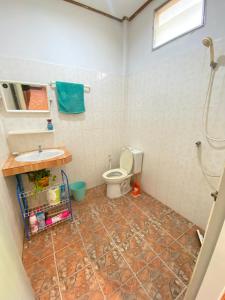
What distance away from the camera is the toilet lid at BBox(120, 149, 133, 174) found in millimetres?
2154

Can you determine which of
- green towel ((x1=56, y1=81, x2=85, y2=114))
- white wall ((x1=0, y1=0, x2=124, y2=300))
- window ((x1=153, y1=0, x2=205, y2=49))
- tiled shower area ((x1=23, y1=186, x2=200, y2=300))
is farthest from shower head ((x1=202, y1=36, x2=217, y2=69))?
tiled shower area ((x1=23, y1=186, x2=200, y2=300))

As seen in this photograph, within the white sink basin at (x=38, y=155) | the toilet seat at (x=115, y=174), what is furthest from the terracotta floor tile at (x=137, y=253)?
the white sink basin at (x=38, y=155)

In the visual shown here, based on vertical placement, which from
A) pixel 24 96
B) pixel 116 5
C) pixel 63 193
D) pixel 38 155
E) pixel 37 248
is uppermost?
pixel 116 5

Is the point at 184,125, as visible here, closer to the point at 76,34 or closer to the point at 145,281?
the point at 145,281

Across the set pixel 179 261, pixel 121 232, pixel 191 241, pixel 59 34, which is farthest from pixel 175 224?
pixel 59 34

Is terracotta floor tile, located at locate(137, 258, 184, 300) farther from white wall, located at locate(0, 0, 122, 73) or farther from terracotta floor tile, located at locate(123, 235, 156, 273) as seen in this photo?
white wall, located at locate(0, 0, 122, 73)

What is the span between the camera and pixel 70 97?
1785 mm

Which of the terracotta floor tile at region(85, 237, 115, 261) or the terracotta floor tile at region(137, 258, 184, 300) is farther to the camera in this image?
the terracotta floor tile at region(85, 237, 115, 261)

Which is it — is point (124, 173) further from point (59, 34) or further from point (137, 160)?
point (59, 34)

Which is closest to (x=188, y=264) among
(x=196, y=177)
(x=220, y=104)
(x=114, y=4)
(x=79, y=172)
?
(x=196, y=177)

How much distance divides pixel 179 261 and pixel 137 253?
38cm

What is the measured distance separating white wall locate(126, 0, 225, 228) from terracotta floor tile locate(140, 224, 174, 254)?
43 centimetres

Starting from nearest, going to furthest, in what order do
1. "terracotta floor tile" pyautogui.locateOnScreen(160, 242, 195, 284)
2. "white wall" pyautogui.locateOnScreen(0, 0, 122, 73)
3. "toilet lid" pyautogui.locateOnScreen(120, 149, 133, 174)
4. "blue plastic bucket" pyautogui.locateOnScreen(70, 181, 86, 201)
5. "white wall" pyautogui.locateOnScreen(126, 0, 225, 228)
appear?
"terracotta floor tile" pyautogui.locateOnScreen(160, 242, 195, 284), "white wall" pyautogui.locateOnScreen(126, 0, 225, 228), "white wall" pyautogui.locateOnScreen(0, 0, 122, 73), "blue plastic bucket" pyautogui.locateOnScreen(70, 181, 86, 201), "toilet lid" pyautogui.locateOnScreen(120, 149, 133, 174)

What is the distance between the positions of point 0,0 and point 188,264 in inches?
120
